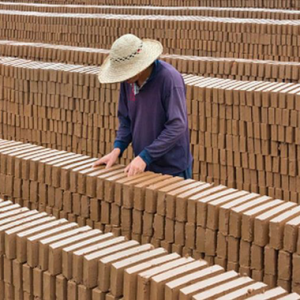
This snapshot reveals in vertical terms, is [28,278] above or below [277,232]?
below

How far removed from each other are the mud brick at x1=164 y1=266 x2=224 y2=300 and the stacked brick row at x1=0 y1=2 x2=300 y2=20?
13127mm

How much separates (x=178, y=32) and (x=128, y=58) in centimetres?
1012

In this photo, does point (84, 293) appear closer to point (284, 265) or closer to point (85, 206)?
point (284, 265)

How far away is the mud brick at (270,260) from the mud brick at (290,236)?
100mm

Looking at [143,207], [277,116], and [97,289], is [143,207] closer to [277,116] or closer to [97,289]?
[97,289]

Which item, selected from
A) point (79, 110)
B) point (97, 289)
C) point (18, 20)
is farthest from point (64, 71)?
point (18, 20)

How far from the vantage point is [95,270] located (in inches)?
174

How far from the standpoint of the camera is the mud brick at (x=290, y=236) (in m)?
4.88

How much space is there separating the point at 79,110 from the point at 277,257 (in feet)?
18.4

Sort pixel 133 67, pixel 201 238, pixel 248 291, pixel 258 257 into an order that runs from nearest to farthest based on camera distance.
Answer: pixel 248 291 < pixel 258 257 < pixel 201 238 < pixel 133 67

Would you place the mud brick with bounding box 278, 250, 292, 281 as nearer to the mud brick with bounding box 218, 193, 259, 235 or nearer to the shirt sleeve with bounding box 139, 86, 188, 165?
the mud brick with bounding box 218, 193, 259, 235

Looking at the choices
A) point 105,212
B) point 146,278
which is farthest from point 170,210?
point 146,278

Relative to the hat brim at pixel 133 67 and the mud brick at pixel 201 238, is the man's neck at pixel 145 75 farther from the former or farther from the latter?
the mud brick at pixel 201 238

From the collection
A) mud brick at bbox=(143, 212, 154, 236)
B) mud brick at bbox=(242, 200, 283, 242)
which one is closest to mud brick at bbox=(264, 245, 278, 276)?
mud brick at bbox=(242, 200, 283, 242)
